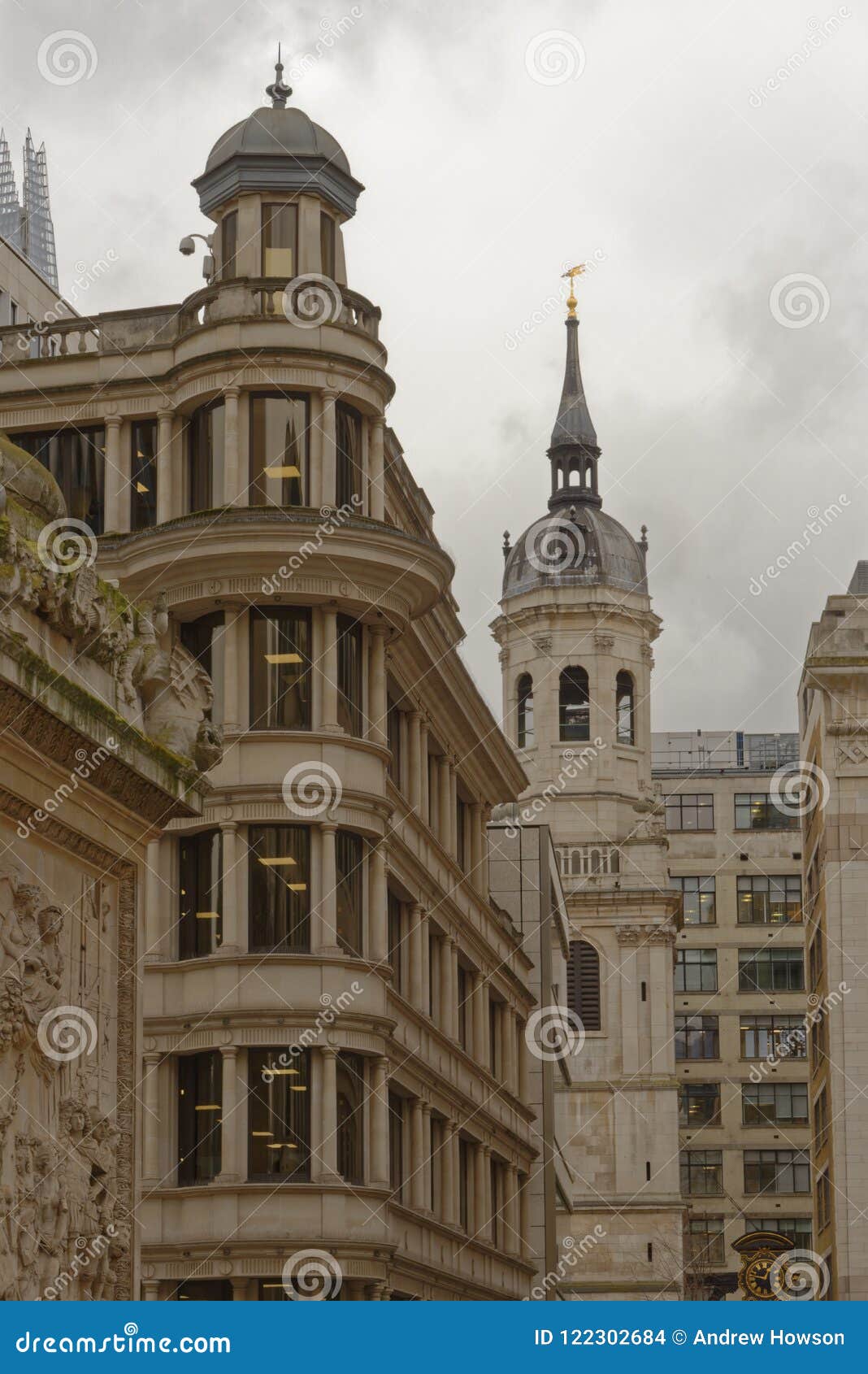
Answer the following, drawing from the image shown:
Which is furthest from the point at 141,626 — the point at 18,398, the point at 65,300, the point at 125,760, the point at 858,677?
the point at 858,677

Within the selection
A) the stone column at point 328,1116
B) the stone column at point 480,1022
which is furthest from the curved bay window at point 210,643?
the stone column at point 480,1022

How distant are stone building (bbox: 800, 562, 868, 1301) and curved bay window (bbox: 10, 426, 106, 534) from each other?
43.4 m

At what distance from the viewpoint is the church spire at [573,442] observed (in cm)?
13525

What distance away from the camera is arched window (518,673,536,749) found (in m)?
127

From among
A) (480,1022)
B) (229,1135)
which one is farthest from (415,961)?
(229,1135)

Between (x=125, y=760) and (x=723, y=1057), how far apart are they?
411ft

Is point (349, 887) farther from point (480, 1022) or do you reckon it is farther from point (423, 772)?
point (480, 1022)

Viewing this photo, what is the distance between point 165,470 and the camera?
4888cm

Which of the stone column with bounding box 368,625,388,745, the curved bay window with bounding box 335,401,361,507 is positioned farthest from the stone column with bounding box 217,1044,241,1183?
the curved bay window with bounding box 335,401,361,507

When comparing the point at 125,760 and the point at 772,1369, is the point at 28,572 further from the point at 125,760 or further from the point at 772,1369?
the point at 772,1369

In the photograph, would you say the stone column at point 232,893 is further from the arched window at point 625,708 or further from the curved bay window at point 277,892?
the arched window at point 625,708

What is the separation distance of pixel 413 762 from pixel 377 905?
7.76 m

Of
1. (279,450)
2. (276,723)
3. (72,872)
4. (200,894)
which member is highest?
(279,450)

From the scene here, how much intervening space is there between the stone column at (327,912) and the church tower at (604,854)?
213 ft
